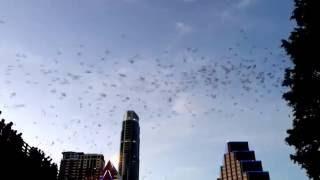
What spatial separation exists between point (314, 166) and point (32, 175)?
14.2 metres

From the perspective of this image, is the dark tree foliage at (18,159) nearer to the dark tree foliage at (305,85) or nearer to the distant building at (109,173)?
the distant building at (109,173)

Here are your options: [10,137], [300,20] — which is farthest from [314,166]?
[10,137]

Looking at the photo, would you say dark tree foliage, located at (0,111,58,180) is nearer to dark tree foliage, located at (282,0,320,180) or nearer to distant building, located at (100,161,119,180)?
distant building, located at (100,161,119,180)

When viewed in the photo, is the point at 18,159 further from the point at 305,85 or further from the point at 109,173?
the point at 305,85

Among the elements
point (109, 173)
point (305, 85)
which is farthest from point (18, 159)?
point (305, 85)

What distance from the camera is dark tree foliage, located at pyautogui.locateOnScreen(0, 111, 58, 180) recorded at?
56.1 ft

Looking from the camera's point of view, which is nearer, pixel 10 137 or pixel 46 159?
pixel 10 137

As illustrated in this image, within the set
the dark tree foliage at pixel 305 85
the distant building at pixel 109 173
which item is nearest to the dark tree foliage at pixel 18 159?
the distant building at pixel 109 173

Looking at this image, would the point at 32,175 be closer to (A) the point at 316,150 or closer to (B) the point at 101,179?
(B) the point at 101,179

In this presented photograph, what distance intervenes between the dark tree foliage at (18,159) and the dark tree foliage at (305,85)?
12903mm

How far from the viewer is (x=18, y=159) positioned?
1819 cm

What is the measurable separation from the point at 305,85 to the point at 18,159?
47.3 feet

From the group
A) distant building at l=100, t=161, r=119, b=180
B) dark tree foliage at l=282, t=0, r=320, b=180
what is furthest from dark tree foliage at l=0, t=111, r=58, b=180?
dark tree foliage at l=282, t=0, r=320, b=180

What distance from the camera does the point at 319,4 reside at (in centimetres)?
1680
